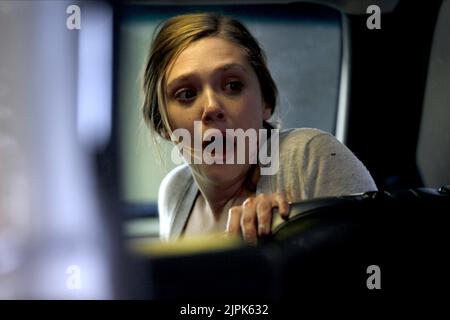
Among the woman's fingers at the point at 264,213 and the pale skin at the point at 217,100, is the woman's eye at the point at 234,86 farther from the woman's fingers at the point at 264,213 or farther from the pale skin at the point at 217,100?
the woman's fingers at the point at 264,213

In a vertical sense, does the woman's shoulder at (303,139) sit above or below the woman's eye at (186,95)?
below

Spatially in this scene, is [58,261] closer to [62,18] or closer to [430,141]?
[62,18]

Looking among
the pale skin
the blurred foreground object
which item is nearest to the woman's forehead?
the pale skin

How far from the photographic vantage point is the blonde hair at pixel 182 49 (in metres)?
1.11

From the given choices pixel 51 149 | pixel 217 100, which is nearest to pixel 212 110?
pixel 217 100

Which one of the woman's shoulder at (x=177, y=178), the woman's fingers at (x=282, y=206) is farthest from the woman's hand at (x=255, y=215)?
the woman's shoulder at (x=177, y=178)

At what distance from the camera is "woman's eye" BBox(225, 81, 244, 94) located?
110 cm

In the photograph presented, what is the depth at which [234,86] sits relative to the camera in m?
1.10

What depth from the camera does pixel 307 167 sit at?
3.58 ft

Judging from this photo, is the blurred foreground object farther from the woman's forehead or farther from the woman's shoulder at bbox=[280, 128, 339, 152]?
the woman's shoulder at bbox=[280, 128, 339, 152]

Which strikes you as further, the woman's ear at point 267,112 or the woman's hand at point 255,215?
the woman's ear at point 267,112

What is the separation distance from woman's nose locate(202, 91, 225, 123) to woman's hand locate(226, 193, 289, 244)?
0.13m

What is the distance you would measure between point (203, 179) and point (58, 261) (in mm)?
251
